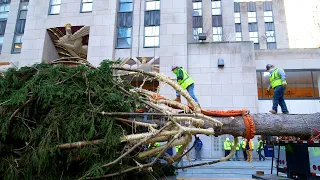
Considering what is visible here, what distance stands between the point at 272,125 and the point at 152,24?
17.1 metres

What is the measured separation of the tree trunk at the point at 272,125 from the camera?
536 centimetres

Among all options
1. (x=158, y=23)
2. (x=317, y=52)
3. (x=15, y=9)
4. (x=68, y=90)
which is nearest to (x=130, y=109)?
(x=68, y=90)

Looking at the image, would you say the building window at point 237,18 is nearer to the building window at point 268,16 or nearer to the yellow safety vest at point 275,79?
the building window at point 268,16

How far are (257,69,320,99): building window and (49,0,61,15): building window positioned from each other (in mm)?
17295

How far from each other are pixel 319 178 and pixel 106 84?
4208 millimetres

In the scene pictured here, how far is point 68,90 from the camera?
445cm

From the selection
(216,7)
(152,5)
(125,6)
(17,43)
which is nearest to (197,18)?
(216,7)

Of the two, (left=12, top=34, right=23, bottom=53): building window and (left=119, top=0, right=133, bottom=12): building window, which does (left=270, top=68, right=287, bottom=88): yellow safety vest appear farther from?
(left=12, top=34, right=23, bottom=53): building window

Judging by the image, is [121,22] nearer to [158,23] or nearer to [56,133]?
[158,23]

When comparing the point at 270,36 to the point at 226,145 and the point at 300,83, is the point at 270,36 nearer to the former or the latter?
the point at 300,83

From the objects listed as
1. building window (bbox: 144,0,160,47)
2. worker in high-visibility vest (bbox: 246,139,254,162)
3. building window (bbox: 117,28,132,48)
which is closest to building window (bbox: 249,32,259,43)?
building window (bbox: 144,0,160,47)

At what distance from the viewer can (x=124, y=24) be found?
21.4 meters

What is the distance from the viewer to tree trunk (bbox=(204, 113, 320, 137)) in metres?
5.36

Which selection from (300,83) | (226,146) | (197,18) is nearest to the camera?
→ (226,146)
